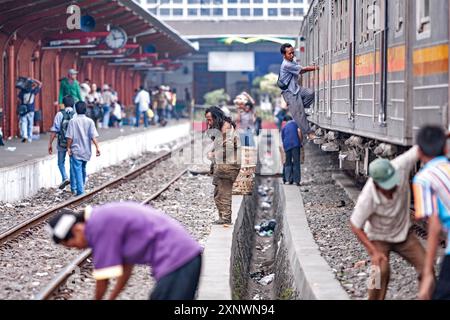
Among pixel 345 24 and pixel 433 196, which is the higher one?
pixel 345 24

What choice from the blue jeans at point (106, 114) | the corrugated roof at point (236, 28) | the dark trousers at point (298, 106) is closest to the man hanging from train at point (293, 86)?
the dark trousers at point (298, 106)

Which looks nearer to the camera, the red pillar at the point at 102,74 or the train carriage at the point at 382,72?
the train carriage at the point at 382,72

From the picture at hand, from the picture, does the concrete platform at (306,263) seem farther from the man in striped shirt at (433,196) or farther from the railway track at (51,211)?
the railway track at (51,211)

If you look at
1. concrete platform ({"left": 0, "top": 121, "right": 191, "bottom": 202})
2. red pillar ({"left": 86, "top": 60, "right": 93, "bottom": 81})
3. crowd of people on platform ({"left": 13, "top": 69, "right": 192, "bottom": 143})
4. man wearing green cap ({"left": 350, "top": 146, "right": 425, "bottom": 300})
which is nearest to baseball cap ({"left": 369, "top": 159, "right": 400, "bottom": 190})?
man wearing green cap ({"left": 350, "top": 146, "right": 425, "bottom": 300})

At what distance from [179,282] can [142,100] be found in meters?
32.0

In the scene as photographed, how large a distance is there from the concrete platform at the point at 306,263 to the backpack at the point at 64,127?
393 cm

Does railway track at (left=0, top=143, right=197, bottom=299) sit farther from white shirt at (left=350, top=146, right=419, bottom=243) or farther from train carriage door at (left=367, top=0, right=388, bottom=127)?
train carriage door at (left=367, top=0, right=388, bottom=127)

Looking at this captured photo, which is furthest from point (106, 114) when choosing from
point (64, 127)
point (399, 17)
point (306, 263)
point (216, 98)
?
point (399, 17)

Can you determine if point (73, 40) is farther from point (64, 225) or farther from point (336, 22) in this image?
point (64, 225)

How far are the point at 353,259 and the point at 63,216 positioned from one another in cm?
541

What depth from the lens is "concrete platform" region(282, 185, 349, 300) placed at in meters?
9.09

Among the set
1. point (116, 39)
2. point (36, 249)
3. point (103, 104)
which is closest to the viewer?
point (36, 249)

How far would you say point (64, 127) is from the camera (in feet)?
57.5

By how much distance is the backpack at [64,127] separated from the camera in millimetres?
17539
